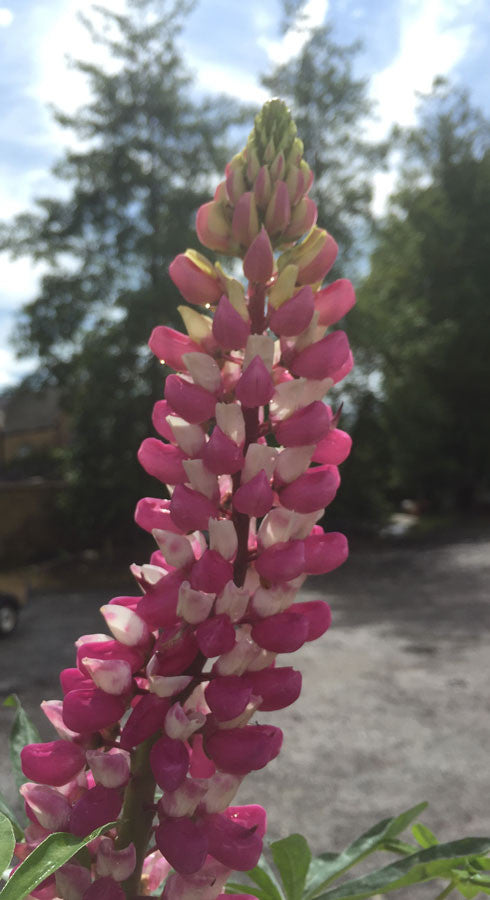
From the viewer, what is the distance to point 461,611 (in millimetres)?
13844

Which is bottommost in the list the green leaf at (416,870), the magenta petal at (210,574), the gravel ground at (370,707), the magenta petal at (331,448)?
the gravel ground at (370,707)

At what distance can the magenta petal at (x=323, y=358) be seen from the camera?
99 cm

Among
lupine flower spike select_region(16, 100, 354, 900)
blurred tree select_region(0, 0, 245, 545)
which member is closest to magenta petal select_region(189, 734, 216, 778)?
lupine flower spike select_region(16, 100, 354, 900)

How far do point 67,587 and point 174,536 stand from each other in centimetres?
1704

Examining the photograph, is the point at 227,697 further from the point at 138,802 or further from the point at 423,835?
the point at 423,835

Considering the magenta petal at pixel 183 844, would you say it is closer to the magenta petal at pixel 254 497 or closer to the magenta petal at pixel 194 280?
the magenta petal at pixel 254 497

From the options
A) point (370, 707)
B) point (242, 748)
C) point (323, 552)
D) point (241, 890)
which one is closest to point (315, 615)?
point (323, 552)

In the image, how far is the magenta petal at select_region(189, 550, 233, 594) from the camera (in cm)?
89

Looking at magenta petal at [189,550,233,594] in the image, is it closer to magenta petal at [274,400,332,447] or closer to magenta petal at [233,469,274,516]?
magenta petal at [233,469,274,516]

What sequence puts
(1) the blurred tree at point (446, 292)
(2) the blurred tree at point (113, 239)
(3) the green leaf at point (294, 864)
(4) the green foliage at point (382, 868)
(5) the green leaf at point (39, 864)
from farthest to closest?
1. (1) the blurred tree at point (446, 292)
2. (2) the blurred tree at point (113, 239)
3. (3) the green leaf at point (294, 864)
4. (4) the green foliage at point (382, 868)
5. (5) the green leaf at point (39, 864)

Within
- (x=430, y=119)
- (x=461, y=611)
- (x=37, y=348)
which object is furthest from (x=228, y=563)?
(x=430, y=119)

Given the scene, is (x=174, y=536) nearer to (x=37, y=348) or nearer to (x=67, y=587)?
(x=67, y=587)

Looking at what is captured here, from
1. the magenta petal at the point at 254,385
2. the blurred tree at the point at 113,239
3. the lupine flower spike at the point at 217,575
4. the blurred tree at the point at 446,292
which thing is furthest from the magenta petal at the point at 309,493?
the blurred tree at the point at 446,292

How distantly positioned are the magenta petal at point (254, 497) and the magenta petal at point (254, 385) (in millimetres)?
85
